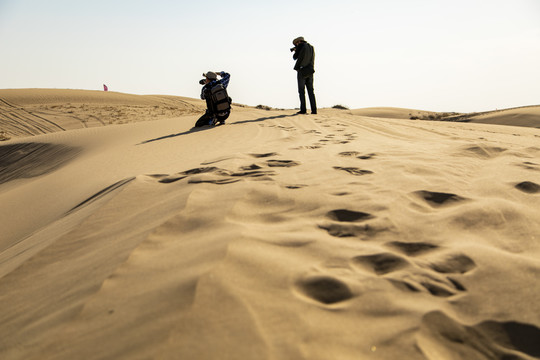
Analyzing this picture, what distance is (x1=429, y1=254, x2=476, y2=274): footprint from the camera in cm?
140

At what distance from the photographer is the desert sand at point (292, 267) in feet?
3.40

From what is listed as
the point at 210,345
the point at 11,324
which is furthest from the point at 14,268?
the point at 210,345

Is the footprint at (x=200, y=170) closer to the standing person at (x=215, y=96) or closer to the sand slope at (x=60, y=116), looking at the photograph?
the standing person at (x=215, y=96)

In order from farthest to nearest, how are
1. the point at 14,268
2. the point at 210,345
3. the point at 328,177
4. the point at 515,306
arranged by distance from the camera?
the point at 328,177, the point at 14,268, the point at 515,306, the point at 210,345

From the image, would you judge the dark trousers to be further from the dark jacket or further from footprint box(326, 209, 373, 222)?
footprint box(326, 209, 373, 222)

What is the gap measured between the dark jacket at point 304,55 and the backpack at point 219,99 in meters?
2.28

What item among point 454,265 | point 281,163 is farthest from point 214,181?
point 454,265

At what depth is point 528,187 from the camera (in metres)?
2.42

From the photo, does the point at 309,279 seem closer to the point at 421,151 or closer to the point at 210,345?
the point at 210,345

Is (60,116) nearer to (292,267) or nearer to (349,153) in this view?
(349,153)

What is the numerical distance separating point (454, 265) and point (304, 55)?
810 cm

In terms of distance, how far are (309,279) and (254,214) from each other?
0.73 meters

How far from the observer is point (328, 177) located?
105 inches

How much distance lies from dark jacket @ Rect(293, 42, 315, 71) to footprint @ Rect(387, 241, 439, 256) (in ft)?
25.8
